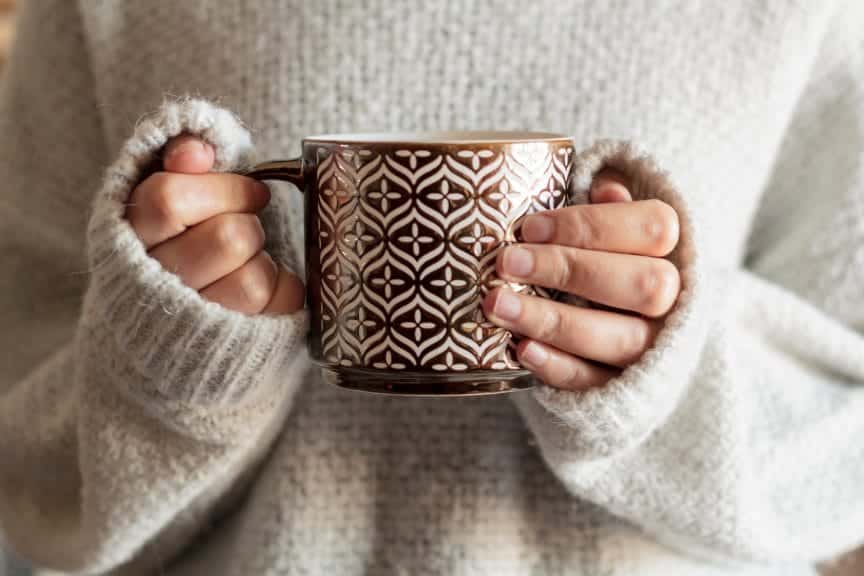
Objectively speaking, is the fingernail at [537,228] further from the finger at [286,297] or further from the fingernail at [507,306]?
the finger at [286,297]

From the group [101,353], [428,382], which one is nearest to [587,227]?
[428,382]

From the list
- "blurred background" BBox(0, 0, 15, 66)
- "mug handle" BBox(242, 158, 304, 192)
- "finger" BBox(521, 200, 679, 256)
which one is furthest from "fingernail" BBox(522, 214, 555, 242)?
"blurred background" BBox(0, 0, 15, 66)

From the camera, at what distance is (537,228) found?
19.6 inches

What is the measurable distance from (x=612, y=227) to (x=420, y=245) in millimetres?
113

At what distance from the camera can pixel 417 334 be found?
493mm

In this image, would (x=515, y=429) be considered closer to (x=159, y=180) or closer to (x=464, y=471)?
(x=464, y=471)

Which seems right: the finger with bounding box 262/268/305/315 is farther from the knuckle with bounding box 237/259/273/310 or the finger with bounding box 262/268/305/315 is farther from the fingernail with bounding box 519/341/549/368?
the fingernail with bounding box 519/341/549/368

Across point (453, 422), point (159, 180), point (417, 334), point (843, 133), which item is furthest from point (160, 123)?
point (843, 133)

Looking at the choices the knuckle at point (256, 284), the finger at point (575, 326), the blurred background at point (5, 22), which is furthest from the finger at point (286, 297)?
the blurred background at point (5, 22)

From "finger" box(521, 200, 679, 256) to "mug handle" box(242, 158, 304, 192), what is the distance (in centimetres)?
13

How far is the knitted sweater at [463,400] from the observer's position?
0.67 metres

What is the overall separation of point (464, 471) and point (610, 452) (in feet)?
0.48

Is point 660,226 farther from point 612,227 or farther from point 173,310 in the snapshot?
point 173,310

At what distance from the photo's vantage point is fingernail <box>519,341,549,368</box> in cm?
52
